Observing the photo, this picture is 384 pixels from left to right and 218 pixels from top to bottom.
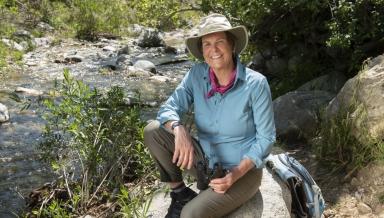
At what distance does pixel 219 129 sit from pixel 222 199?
0.44 meters

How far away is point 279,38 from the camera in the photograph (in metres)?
8.13

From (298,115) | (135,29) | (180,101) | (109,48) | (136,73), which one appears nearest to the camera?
(180,101)

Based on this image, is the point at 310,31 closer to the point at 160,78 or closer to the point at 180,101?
the point at 180,101

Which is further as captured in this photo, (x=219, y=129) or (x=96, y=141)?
(x=96, y=141)

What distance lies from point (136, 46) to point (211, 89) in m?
14.5

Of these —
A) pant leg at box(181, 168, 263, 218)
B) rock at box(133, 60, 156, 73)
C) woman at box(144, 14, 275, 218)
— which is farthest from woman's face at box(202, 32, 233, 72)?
rock at box(133, 60, 156, 73)

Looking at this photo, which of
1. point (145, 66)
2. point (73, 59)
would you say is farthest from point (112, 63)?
point (145, 66)

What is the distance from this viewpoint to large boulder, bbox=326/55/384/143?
14.3ft

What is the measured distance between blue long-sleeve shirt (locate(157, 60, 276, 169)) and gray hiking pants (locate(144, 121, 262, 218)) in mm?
93

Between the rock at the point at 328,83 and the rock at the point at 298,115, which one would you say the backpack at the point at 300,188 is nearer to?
the rock at the point at 298,115

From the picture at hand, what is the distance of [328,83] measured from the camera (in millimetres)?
6684

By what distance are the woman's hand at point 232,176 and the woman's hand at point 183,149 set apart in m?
0.24

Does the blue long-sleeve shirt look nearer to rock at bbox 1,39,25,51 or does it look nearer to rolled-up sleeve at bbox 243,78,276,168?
rolled-up sleeve at bbox 243,78,276,168

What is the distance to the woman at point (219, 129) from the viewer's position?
3.01 metres
